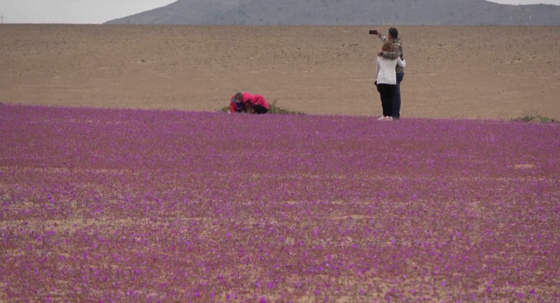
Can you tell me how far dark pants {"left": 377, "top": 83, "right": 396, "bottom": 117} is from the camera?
55.0 feet

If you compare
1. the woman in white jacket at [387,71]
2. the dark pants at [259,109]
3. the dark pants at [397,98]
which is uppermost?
the woman in white jacket at [387,71]

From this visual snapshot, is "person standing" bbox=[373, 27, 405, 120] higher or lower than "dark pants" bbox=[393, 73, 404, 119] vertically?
higher

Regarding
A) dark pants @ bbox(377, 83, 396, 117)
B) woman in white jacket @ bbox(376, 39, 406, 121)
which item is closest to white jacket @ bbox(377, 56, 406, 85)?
woman in white jacket @ bbox(376, 39, 406, 121)

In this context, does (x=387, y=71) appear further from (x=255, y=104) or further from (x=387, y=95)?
(x=255, y=104)

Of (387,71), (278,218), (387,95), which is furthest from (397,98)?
(278,218)

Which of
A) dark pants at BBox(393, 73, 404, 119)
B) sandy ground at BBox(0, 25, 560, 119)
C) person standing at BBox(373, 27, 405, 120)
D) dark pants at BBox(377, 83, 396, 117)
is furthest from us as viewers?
sandy ground at BBox(0, 25, 560, 119)

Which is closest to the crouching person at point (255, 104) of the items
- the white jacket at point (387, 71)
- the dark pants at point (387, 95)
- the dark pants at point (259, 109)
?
the dark pants at point (259, 109)

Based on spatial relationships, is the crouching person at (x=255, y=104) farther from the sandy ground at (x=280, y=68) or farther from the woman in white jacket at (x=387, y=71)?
the sandy ground at (x=280, y=68)

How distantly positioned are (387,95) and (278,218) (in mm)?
9853

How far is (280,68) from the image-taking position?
41156 millimetres

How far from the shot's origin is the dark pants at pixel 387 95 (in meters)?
16.8

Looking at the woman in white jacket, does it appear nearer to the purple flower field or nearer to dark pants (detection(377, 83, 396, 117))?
dark pants (detection(377, 83, 396, 117))

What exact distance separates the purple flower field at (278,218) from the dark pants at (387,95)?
8.73 ft

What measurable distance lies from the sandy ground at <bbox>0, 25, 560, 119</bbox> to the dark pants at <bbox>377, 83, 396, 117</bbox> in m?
6.52
